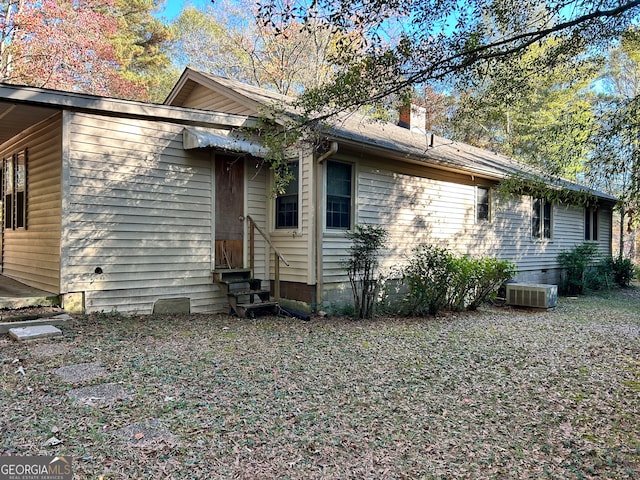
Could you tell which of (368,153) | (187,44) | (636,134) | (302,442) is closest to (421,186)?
(368,153)

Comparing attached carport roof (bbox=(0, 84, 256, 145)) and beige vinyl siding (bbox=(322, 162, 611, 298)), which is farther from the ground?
attached carport roof (bbox=(0, 84, 256, 145))

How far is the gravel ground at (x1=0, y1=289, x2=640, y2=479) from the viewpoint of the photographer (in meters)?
2.80

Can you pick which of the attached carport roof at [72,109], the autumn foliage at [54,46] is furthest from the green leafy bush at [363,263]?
the autumn foliage at [54,46]

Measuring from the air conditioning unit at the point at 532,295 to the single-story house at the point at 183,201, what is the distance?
7.90ft

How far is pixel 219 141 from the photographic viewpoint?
7070mm

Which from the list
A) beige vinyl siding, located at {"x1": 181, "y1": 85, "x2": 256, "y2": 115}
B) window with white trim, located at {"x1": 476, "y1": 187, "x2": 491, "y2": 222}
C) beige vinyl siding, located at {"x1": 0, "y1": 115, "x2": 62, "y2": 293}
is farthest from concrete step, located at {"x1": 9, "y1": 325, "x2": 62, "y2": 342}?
window with white trim, located at {"x1": 476, "y1": 187, "x2": 491, "y2": 222}

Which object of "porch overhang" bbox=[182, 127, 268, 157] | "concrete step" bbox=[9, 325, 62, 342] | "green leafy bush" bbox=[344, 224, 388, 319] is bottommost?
"concrete step" bbox=[9, 325, 62, 342]

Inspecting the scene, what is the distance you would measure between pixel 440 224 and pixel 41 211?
8071 millimetres

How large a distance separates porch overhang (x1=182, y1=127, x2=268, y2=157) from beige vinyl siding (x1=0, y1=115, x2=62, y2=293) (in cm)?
183

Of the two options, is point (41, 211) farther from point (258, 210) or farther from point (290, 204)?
point (290, 204)

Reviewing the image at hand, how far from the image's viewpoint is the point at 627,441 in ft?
10.8

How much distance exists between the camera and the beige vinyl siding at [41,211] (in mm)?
6547

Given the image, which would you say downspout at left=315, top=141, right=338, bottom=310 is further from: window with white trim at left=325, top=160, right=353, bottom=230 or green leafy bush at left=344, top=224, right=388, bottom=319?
green leafy bush at left=344, top=224, right=388, bottom=319

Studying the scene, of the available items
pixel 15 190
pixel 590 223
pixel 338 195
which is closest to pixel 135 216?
pixel 15 190
